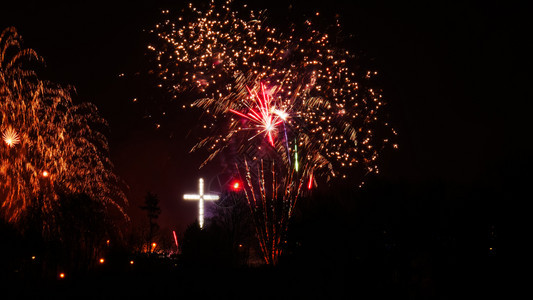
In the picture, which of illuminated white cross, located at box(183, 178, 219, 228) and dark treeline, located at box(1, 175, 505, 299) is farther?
illuminated white cross, located at box(183, 178, 219, 228)

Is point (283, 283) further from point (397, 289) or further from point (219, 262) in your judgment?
point (219, 262)

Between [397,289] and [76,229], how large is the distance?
30.8 feet

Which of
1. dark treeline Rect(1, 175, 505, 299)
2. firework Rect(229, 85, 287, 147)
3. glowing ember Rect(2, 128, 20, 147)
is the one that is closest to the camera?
dark treeline Rect(1, 175, 505, 299)

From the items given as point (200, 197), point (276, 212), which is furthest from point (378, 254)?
point (200, 197)

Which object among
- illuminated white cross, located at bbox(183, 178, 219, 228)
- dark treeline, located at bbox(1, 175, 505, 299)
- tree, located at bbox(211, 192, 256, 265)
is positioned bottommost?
dark treeline, located at bbox(1, 175, 505, 299)

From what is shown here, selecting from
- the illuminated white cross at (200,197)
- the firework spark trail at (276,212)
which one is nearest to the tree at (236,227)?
the firework spark trail at (276,212)

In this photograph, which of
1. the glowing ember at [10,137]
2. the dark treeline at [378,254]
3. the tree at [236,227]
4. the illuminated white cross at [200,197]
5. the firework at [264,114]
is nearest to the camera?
the dark treeline at [378,254]

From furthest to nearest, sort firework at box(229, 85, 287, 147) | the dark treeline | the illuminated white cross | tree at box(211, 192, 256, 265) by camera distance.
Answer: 1. the illuminated white cross
2. tree at box(211, 192, 256, 265)
3. firework at box(229, 85, 287, 147)
4. the dark treeline

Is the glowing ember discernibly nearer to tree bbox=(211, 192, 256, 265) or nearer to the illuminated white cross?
tree bbox=(211, 192, 256, 265)

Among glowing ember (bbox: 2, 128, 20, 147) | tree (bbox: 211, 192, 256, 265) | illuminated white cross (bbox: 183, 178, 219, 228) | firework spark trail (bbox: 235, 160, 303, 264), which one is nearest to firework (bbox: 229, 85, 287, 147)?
firework spark trail (bbox: 235, 160, 303, 264)

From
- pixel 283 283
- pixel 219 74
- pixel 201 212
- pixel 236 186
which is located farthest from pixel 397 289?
pixel 201 212

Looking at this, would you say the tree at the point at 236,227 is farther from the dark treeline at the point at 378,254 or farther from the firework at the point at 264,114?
the dark treeline at the point at 378,254

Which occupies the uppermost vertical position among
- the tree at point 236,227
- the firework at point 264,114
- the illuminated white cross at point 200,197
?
the illuminated white cross at point 200,197

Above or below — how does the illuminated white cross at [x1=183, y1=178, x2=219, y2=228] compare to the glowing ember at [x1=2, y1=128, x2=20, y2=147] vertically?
above
